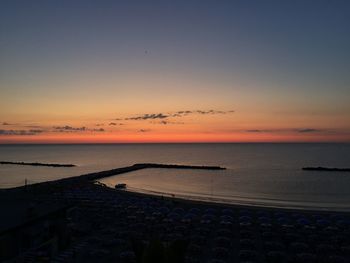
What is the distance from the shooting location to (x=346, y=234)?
26750 mm

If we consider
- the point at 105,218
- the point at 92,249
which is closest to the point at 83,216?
the point at 105,218

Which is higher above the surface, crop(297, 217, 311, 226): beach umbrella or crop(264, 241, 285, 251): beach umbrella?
crop(297, 217, 311, 226): beach umbrella

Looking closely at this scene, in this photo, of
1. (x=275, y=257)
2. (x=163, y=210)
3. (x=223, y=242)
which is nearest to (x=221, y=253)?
(x=223, y=242)

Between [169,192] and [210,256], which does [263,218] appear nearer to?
[210,256]

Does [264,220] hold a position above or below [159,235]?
above

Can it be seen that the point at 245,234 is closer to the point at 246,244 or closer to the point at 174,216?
the point at 246,244

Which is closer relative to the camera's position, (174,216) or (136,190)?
(174,216)

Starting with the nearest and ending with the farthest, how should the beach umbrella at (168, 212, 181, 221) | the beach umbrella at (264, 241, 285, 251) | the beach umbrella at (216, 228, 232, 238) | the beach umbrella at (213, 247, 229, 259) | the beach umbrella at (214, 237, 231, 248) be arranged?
the beach umbrella at (213, 247, 229, 259), the beach umbrella at (264, 241, 285, 251), the beach umbrella at (214, 237, 231, 248), the beach umbrella at (216, 228, 232, 238), the beach umbrella at (168, 212, 181, 221)

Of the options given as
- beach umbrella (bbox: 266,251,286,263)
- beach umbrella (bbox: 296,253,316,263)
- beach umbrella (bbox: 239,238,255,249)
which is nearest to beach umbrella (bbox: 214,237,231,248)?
beach umbrella (bbox: 239,238,255,249)

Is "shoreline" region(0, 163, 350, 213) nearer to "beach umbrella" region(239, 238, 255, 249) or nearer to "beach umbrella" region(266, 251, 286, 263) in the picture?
"beach umbrella" region(239, 238, 255, 249)

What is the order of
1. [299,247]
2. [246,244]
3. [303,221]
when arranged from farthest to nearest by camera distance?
[303,221]
[246,244]
[299,247]

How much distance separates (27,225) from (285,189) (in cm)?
5506

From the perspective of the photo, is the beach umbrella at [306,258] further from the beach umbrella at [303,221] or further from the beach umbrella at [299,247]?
the beach umbrella at [303,221]

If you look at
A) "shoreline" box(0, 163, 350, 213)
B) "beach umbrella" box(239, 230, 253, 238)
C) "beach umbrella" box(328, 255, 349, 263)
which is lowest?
Answer: "shoreline" box(0, 163, 350, 213)
